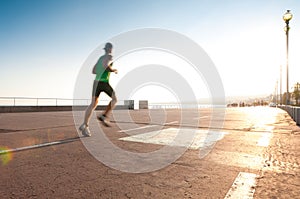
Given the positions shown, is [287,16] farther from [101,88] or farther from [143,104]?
[143,104]

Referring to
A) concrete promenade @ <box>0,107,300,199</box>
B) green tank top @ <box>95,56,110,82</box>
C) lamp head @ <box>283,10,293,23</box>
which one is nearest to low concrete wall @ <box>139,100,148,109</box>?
lamp head @ <box>283,10,293,23</box>

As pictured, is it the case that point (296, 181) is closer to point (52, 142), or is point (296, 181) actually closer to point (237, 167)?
point (237, 167)

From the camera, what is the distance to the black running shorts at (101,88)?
549cm

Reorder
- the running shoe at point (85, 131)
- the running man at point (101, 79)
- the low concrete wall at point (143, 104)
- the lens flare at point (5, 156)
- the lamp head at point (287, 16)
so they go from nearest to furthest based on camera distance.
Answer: the lens flare at point (5, 156), the running shoe at point (85, 131), the running man at point (101, 79), the lamp head at point (287, 16), the low concrete wall at point (143, 104)

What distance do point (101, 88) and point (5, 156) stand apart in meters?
2.70

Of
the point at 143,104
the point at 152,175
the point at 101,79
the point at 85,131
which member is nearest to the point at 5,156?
the point at 85,131

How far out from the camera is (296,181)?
7.79 feet

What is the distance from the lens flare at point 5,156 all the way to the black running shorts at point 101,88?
7.70 ft

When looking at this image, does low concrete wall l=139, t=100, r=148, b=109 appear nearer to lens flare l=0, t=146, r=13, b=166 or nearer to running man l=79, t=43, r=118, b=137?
running man l=79, t=43, r=118, b=137

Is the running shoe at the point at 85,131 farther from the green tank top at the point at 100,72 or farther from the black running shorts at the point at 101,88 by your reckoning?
the green tank top at the point at 100,72

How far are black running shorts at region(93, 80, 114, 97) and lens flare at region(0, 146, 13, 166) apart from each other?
2.35 metres

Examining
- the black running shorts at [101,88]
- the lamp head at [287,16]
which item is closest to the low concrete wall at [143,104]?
the lamp head at [287,16]

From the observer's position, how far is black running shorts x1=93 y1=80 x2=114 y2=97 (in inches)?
216

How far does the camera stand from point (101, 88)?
554 cm
